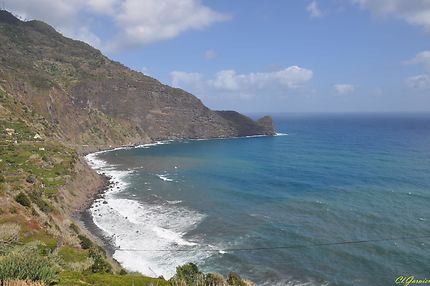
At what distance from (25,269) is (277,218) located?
53.1 m

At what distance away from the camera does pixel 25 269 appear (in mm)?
14781

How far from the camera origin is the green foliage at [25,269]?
14305mm

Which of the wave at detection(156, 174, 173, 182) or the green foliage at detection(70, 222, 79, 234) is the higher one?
the green foliage at detection(70, 222, 79, 234)

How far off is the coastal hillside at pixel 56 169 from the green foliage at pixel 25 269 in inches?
1.3

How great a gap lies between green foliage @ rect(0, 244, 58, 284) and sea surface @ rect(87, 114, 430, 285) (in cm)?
3166

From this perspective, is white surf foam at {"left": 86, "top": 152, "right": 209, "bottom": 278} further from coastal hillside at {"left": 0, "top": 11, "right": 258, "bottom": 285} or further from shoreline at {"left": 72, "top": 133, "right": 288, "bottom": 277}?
coastal hillside at {"left": 0, "top": 11, "right": 258, "bottom": 285}

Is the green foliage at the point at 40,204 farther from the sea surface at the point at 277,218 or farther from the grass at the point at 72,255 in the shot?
the grass at the point at 72,255

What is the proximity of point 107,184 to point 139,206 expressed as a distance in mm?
21111

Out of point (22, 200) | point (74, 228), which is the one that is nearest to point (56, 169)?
point (74, 228)

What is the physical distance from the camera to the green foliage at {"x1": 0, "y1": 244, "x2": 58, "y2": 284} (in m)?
14.3

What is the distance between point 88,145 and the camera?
155500mm

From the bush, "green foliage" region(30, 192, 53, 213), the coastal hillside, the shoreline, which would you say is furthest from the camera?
the shoreline

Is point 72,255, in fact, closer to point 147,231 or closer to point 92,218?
point 147,231

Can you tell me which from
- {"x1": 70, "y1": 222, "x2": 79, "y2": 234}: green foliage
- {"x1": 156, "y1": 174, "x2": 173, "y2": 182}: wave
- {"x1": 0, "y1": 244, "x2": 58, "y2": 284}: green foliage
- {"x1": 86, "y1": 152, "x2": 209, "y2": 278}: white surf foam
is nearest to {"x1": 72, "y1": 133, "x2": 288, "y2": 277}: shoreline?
{"x1": 86, "y1": 152, "x2": 209, "y2": 278}: white surf foam
